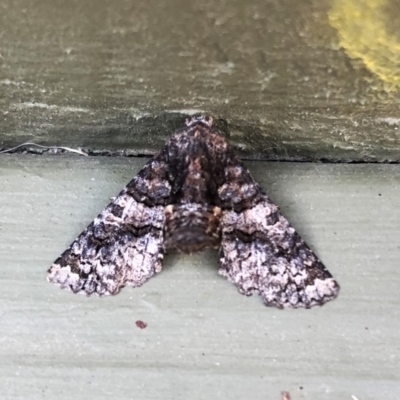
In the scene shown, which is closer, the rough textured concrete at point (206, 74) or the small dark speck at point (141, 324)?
the rough textured concrete at point (206, 74)

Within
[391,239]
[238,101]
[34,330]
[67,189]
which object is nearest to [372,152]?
[391,239]

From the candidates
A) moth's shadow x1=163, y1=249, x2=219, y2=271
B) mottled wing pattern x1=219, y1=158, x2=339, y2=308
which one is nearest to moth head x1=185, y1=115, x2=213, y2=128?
mottled wing pattern x1=219, y1=158, x2=339, y2=308

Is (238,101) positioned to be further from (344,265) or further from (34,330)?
(34,330)

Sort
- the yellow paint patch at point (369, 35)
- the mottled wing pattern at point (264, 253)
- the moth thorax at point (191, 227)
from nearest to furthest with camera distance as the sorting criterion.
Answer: the yellow paint patch at point (369, 35)
the moth thorax at point (191, 227)
the mottled wing pattern at point (264, 253)

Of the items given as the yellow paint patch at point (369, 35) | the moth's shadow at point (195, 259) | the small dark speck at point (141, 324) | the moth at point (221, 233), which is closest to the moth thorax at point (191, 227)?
the moth at point (221, 233)

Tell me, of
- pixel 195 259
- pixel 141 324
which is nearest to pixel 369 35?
pixel 195 259

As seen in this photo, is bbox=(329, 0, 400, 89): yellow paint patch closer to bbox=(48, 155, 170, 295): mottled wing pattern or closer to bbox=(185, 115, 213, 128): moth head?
bbox=(185, 115, 213, 128): moth head

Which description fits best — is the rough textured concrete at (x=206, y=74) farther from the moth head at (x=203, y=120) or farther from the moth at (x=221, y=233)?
the moth at (x=221, y=233)
